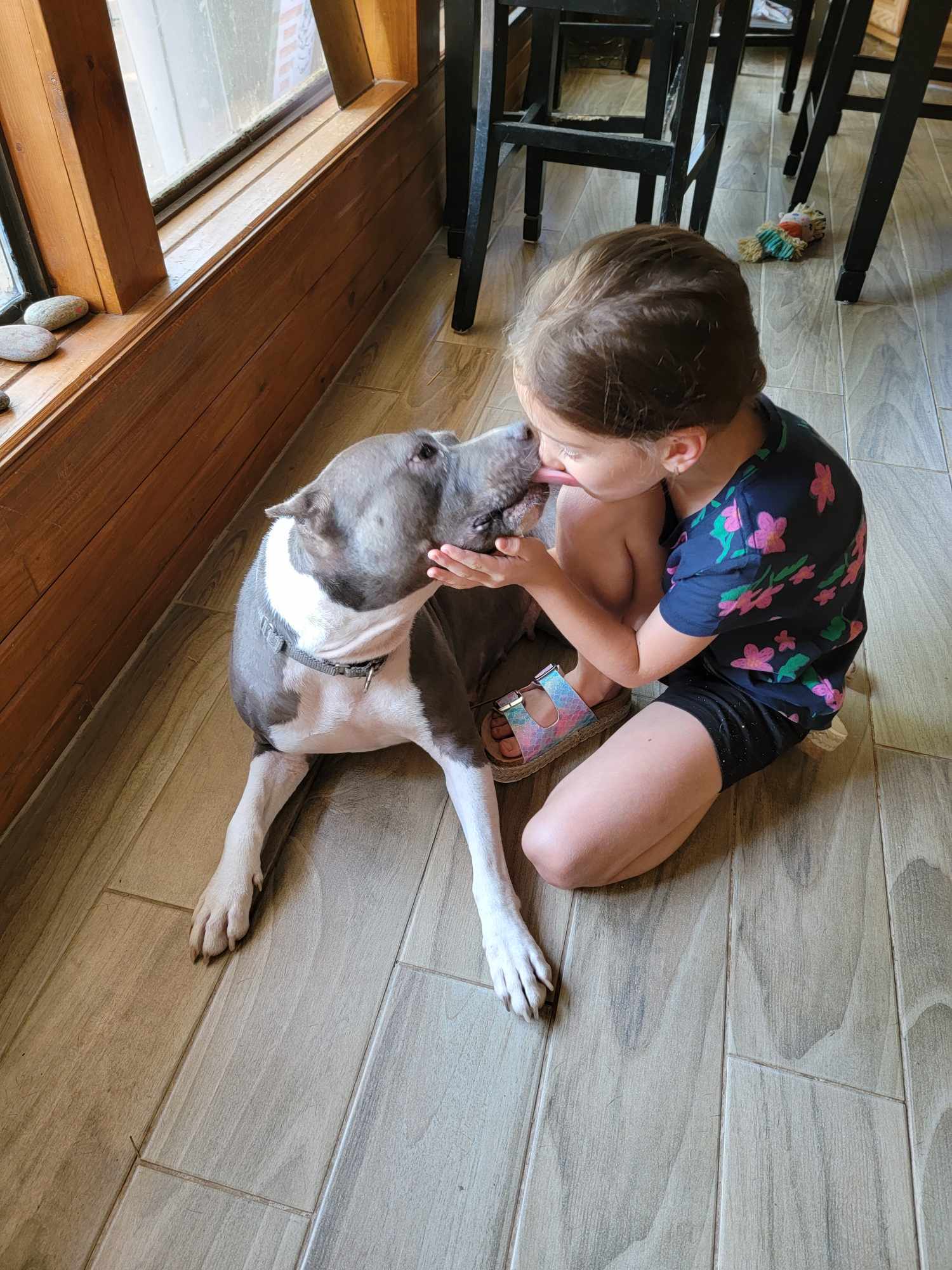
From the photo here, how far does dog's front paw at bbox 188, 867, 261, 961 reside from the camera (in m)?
1.23

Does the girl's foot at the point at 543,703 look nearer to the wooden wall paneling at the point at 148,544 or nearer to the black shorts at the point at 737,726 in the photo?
the black shorts at the point at 737,726

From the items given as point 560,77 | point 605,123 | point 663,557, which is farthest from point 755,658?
point 560,77

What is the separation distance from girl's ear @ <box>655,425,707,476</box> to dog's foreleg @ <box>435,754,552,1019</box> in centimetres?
56

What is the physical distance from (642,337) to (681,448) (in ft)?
0.46

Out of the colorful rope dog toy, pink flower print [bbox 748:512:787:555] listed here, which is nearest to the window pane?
pink flower print [bbox 748:512:787:555]

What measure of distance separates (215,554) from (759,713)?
110 cm

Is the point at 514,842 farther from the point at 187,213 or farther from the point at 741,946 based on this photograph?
the point at 187,213

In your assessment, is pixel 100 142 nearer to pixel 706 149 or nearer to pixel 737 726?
pixel 737 726

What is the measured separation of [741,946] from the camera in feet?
4.18

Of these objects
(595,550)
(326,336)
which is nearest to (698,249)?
(595,550)

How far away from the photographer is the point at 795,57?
3652 millimetres

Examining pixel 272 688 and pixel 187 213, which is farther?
pixel 187 213

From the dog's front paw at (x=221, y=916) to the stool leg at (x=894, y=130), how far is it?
232cm

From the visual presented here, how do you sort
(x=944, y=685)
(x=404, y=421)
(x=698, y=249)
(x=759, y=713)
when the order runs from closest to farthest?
(x=698, y=249) < (x=759, y=713) < (x=944, y=685) < (x=404, y=421)
